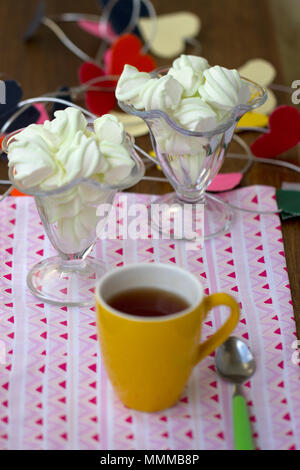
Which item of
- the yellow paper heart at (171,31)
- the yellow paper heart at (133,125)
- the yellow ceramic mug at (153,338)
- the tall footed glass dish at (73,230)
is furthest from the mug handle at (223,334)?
the yellow paper heart at (171,31)

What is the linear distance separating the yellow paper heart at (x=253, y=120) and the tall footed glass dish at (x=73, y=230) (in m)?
0.38

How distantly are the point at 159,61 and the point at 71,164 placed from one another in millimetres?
648

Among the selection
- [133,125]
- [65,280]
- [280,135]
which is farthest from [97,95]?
[65,280]

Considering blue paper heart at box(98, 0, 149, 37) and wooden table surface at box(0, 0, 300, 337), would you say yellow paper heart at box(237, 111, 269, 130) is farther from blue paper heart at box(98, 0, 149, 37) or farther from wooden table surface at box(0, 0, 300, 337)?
blue paper heart at box(98, 0, 149, 37)

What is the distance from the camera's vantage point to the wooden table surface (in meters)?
1.04

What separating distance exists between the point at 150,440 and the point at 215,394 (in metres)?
0.08

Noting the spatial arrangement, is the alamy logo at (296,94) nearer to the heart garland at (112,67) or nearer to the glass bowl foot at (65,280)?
the heart garland at (112,67)

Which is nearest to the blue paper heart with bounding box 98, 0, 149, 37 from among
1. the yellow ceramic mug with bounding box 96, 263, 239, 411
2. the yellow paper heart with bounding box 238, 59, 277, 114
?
the yellow paper heart with bounding box 238, 59, 277, 114

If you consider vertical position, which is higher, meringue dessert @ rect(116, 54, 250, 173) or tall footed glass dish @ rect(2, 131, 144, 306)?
meringue dessert @ rect(116, 54, 250, 173)

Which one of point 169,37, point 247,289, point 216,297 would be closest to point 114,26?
point 169,37

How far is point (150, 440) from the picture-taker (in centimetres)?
58

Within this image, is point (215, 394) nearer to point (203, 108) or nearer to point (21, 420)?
point (21, 420)

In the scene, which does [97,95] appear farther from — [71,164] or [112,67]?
[71,164]

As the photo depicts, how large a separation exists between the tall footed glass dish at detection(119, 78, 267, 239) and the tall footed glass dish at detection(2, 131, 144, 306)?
6 cm
